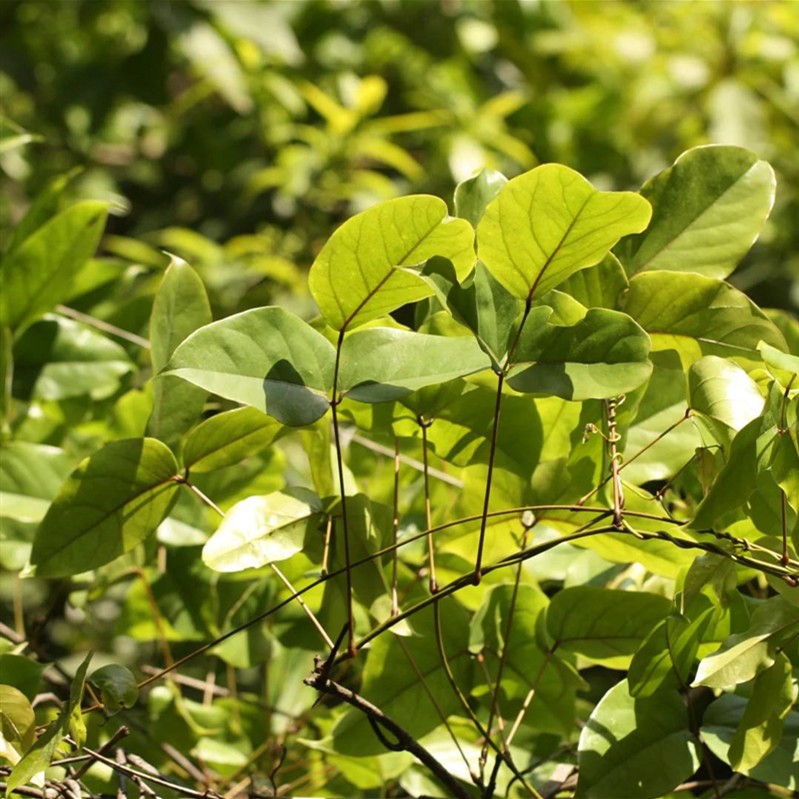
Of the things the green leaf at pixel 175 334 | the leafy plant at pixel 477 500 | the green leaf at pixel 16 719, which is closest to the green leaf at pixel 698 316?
the leafy plant at pixel 477 500

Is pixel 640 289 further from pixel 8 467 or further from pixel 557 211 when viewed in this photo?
pixel 8 467

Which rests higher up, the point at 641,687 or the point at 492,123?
the point at 641,687

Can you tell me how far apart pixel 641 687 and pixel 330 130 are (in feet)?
6.05

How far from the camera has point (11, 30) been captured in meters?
2.32

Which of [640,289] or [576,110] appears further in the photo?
[576,110]

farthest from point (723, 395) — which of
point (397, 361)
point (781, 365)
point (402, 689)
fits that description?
point (402, 689)

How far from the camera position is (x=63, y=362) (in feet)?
2.49

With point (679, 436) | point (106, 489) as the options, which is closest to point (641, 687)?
point (679, 436)

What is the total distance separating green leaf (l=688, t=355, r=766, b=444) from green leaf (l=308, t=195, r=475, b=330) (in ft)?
0.35

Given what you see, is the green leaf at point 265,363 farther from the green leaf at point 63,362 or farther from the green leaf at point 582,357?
the green leaf at point 63,362

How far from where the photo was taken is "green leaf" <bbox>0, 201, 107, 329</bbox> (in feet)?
2.37

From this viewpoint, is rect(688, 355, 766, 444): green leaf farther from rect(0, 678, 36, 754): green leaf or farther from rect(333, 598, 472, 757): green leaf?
rect(0, 678, 36, 754): green leaf

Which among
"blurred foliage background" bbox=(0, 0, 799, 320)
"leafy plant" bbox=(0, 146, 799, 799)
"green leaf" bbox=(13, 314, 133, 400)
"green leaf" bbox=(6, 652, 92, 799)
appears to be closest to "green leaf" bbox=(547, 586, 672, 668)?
"leafy plant" bbox=(0, 146, 799, 799)

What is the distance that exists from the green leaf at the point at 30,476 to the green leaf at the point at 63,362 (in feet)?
0.39
